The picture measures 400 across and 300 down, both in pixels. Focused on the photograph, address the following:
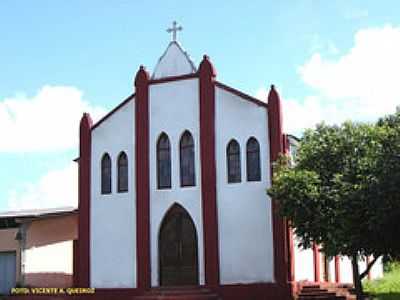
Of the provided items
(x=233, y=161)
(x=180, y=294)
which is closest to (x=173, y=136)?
(x=233, y=161)

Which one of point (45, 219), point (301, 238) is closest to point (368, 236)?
point (301, 238)

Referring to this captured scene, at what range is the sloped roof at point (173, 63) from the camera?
28.5m

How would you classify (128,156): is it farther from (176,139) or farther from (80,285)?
(80,285)

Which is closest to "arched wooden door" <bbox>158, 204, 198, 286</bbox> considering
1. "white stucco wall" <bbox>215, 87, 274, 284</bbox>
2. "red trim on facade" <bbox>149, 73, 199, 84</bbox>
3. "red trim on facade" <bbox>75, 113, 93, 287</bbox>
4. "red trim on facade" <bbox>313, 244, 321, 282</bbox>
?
"white stucco wall" <bbox>215, 87, 274, 284</bbox>

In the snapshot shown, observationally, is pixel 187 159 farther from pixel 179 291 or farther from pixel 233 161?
pixel 179 291

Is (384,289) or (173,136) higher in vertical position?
(173,136)

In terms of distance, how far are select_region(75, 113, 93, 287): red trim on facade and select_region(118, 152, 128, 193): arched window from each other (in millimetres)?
1376

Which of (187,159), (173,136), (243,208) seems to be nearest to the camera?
(243,208)

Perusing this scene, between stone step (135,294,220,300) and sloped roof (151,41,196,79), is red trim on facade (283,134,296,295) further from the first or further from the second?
sloped roof (151,41,196,79)

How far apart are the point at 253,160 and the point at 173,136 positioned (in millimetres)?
3434

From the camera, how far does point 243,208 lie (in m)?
26.3

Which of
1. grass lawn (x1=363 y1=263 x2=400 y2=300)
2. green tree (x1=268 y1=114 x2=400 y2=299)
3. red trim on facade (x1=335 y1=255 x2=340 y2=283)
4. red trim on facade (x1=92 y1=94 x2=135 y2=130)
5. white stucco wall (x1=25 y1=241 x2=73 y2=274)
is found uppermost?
red trim on facade (x1=92 y1=94 x2=135 y2=130)

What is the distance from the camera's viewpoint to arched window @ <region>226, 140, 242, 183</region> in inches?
1051

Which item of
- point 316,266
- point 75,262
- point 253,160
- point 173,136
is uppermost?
point 173,136
